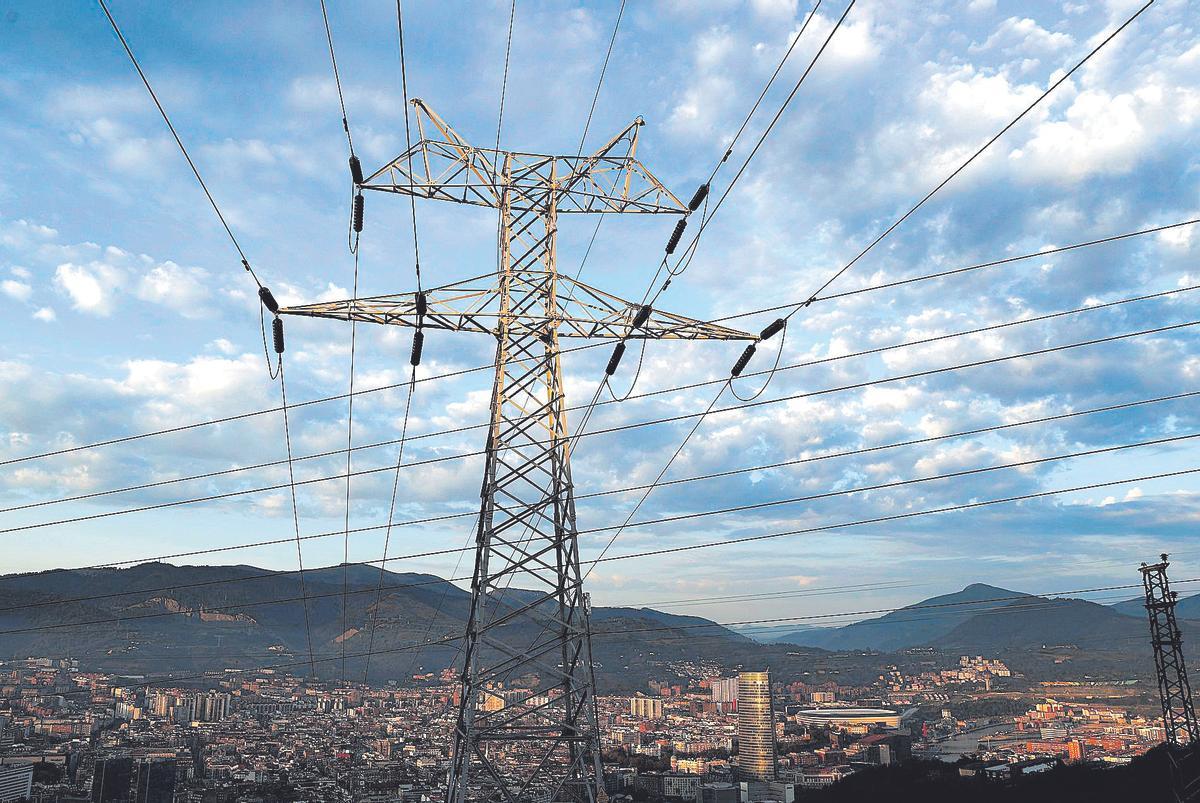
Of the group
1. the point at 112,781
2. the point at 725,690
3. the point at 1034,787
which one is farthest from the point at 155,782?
the point at 725,690

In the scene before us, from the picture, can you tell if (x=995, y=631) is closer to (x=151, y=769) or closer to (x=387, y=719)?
(x=387, y=719)

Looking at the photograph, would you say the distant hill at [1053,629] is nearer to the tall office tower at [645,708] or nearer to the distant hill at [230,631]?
the distant hill at [230,631]

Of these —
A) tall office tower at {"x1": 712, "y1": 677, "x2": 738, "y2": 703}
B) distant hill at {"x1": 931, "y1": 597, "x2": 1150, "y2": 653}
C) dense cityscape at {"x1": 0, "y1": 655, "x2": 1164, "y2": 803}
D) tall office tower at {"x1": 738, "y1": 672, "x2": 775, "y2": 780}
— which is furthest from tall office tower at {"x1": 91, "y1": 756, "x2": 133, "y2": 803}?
distant hill at {"x1": 931, "y1": 597, "x2": 1150, "y2": 653}

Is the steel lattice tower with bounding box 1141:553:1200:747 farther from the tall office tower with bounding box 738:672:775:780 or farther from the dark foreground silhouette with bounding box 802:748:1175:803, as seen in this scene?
the tall office tower with bounding box 738:672:775:780

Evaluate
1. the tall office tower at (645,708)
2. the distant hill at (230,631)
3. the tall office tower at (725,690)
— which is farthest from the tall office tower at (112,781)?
the tall office tower at (725,690)

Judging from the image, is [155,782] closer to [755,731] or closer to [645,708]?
[755,731]

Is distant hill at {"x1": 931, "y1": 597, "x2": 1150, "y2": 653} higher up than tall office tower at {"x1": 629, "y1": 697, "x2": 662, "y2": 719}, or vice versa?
distant hill at {"x1": 931, "y1": 597, "x2": 1150, "y2": 653}
